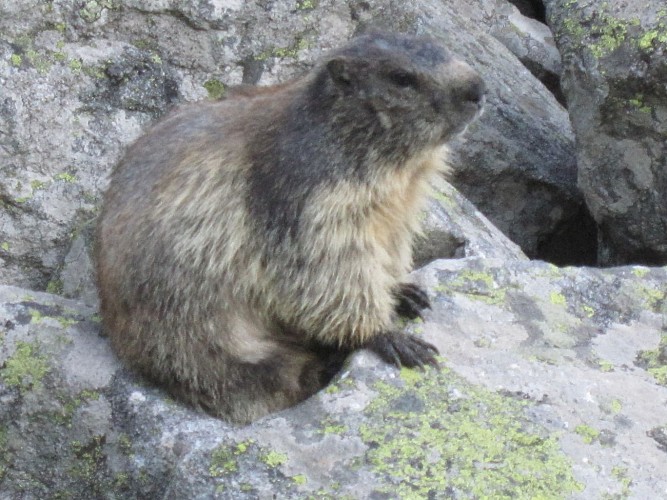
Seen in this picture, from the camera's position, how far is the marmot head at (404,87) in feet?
17.4

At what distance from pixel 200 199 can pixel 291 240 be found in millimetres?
482

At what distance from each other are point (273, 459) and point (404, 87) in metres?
1.87

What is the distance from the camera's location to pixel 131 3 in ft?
24.4

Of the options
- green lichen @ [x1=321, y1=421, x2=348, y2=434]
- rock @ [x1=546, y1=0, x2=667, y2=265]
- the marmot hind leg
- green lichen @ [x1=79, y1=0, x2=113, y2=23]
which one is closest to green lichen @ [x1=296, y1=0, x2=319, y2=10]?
green lichen @ [x1=79, y1=0, x2=113, y2=23]

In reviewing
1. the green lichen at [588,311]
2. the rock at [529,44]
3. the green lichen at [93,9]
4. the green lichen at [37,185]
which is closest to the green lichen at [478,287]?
the green lichen at [588,311]

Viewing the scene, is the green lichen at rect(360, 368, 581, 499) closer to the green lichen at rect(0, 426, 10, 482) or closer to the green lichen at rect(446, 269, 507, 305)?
the green lichen at rect(446, 269, 507, 305)

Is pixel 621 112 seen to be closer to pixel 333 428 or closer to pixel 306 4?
pixel 306 4

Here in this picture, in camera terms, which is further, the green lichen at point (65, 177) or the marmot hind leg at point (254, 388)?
the green lichen at point (65, 177)

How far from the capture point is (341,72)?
5312 mm

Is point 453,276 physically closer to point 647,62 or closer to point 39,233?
point 647,62

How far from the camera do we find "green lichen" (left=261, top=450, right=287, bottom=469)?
4570 millimetres

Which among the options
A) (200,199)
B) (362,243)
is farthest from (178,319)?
(362,243)

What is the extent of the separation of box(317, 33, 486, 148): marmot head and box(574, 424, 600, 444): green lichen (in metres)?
1.54

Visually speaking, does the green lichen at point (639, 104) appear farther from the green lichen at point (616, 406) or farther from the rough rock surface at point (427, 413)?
the green lichen at point (616, 406)
